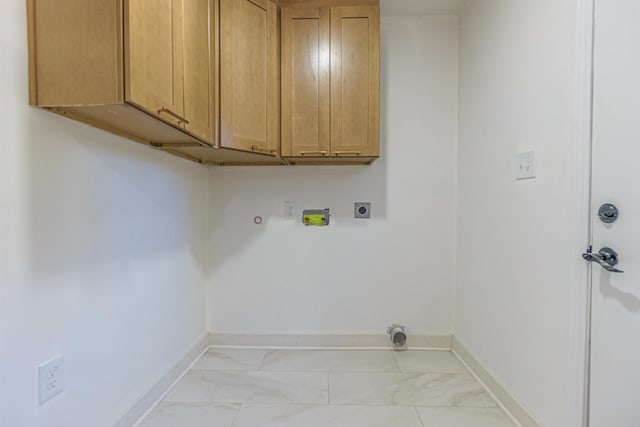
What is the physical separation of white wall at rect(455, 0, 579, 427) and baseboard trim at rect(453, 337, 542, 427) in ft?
0.16

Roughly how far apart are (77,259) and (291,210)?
4.58ft

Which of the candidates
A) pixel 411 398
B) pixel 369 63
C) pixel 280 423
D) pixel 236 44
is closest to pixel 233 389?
pixel 280 423

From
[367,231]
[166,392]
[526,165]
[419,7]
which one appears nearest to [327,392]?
[166,392]

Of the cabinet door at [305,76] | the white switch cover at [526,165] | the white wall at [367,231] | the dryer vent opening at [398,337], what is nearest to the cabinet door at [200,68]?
the cabinet door at [305,76]

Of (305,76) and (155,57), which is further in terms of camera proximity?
(305,76)

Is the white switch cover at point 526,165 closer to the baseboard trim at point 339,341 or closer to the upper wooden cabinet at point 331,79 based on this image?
the upper wooden cabinet at point 331,79

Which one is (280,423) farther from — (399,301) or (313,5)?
(313,5)

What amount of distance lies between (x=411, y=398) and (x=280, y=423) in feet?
2.35

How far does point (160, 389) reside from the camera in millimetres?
1698

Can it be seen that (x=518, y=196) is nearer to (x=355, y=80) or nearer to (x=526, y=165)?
(x=526, y=165)

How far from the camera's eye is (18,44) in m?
0.94

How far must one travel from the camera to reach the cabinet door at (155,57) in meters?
0.97

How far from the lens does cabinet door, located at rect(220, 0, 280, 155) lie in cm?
163

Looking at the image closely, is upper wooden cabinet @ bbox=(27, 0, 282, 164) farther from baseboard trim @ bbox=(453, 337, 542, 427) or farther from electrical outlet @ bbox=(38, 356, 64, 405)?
baseboard trim @ bbox=(453, 337, 542, 427)
